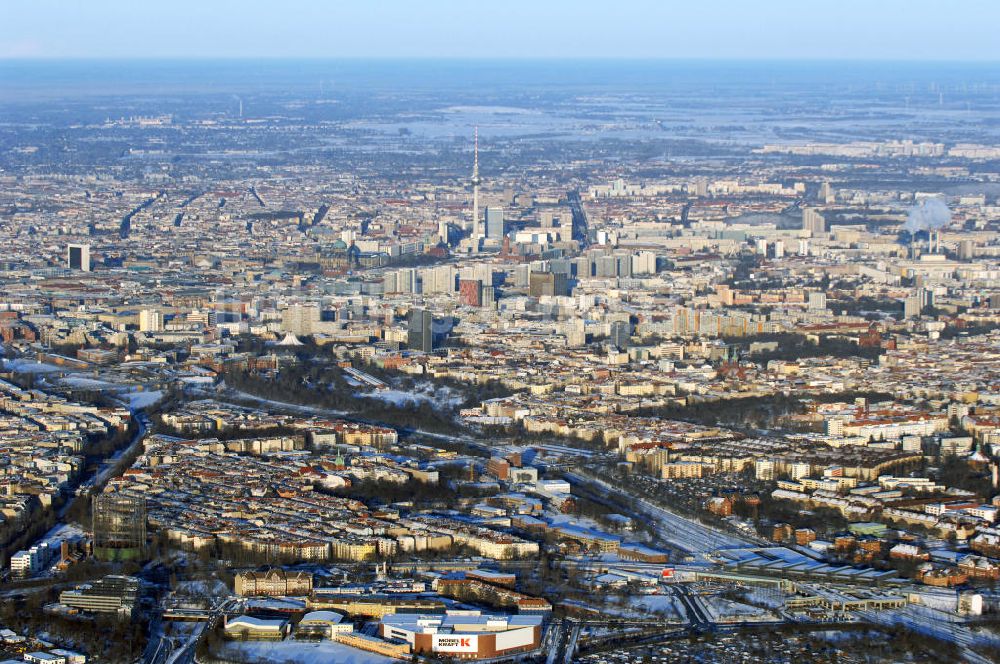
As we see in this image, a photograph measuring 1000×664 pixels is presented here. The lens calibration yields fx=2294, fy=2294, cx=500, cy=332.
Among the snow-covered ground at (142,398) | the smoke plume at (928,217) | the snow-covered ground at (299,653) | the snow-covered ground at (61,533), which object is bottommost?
the smoke plume at (928,217)

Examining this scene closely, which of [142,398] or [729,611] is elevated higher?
[729,611]

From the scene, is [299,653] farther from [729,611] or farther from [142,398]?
[142,398]

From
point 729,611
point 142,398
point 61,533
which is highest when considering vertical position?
point 729,611

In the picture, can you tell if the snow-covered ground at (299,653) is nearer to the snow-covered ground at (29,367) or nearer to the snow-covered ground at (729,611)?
the snow-covered ground at (729,611)

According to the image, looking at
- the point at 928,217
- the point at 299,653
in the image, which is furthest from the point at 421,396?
the point at 928,217

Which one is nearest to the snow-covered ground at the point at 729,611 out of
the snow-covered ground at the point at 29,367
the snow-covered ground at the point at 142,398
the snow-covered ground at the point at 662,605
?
the snow-covered ground at the point at 662,605

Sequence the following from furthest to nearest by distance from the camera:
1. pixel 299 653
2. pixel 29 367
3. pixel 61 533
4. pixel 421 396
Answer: pixel 29 367 → pixel 421 396 → pixel 61 533 → pixel 299 653

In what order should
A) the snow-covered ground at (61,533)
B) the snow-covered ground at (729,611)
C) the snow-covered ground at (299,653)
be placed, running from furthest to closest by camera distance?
the snow-covered ground at (61,533)
the snow-covered ground at (729,611)
the snow-covered ground at (299,653)

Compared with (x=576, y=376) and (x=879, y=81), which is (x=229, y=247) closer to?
(x=576, y=376)

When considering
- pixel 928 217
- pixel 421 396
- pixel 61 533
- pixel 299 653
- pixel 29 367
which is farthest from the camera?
pixel 928 217
